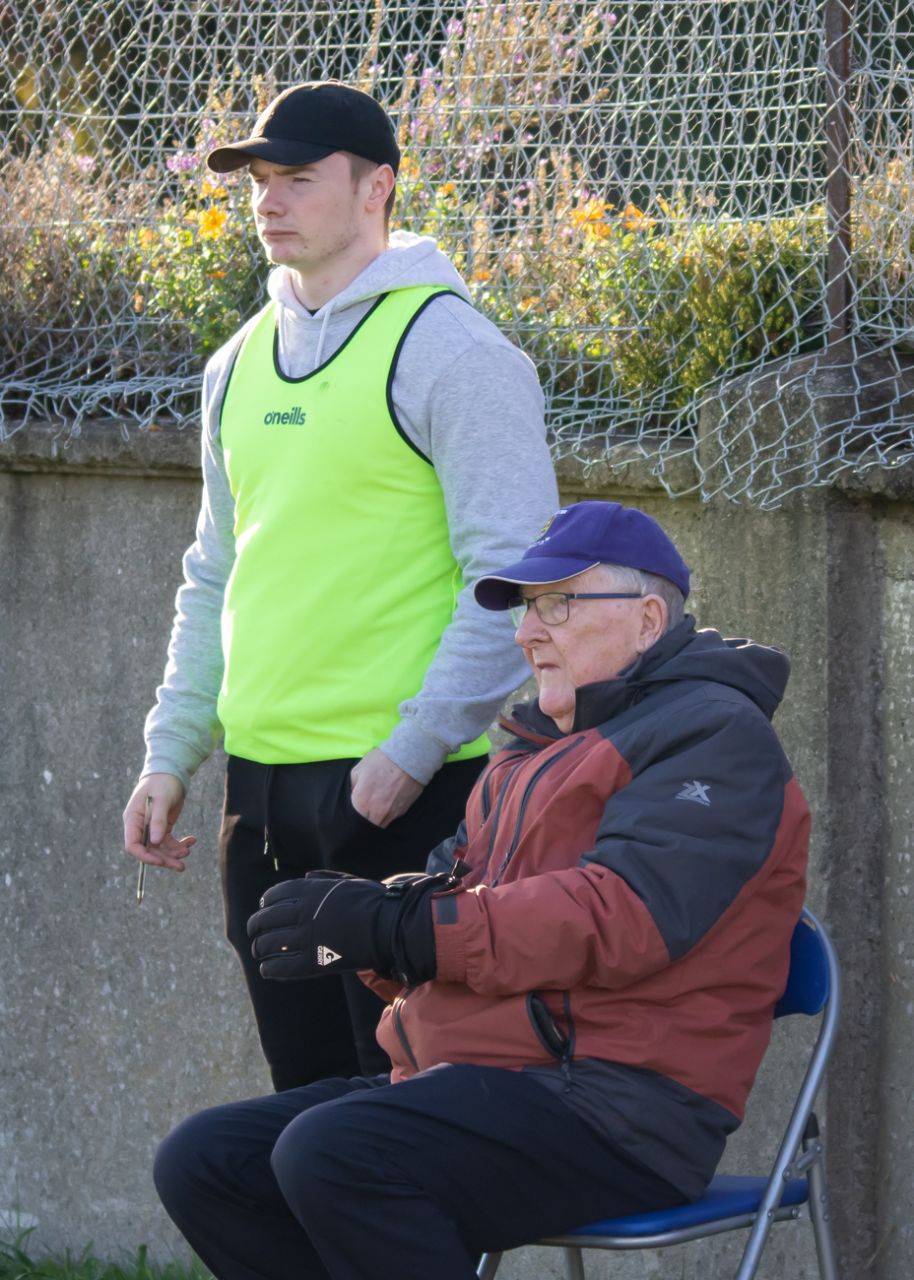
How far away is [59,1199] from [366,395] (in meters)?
2.41

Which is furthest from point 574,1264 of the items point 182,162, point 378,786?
point 182,162

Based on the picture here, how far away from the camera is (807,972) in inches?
111

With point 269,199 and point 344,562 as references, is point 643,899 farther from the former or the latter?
point 269,199

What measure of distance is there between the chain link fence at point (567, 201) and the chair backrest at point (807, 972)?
3.00 ft

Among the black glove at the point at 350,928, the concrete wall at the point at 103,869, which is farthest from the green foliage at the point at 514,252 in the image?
the black glove at the point at 350,928

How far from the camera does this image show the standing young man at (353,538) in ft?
9.75

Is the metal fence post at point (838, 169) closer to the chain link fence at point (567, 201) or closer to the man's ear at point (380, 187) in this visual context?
the chain link fence at point (567, 201)

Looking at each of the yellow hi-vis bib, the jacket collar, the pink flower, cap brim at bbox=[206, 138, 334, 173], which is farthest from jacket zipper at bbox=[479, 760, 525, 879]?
the pink flower

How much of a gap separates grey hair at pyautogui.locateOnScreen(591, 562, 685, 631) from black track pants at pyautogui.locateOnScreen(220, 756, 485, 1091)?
0.53m

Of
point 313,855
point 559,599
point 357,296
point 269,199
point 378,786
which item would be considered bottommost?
point 313,855

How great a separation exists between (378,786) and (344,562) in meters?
0.37

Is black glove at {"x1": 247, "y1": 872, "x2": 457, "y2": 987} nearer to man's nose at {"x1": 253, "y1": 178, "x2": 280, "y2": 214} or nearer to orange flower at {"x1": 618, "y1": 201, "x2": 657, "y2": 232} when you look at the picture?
man's nose at {"x1": 253, "y1": 178, "x2": 280, "y2": 214}

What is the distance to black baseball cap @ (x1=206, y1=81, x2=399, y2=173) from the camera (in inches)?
120

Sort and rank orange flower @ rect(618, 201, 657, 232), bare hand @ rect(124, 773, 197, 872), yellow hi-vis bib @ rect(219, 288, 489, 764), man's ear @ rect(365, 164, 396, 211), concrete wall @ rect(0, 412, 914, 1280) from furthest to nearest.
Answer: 1. concrete wall @ rect(0, 412, 914, 1280)
2. orange flower @ rect(618, 201, 657, 232)
3. bare hand @ rect(124, 773, 197, 872)
4. man's ear @ rect(365, 164, 396, 211)
5. yellow hi-vis bib @ rect(219, 288, 489, 764)
